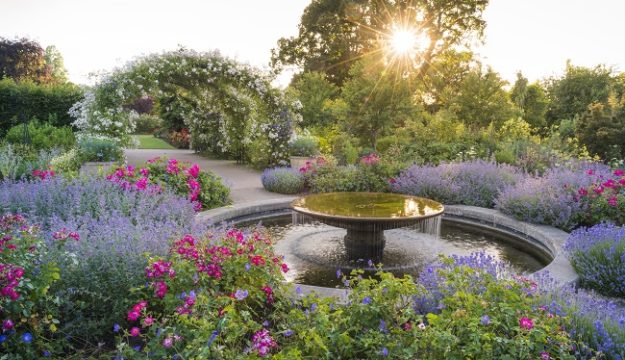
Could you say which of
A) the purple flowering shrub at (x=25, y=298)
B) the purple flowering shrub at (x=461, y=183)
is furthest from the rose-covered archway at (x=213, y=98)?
the purple flowering shrub at (x=25, y=298)

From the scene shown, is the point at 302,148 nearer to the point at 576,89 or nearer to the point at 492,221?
the point at 492,221

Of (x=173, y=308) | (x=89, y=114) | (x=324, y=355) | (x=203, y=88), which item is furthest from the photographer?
(x=203, y=88)

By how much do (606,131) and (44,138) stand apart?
1480cm

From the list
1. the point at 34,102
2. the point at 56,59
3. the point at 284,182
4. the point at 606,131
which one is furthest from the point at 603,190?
the point at 56,59

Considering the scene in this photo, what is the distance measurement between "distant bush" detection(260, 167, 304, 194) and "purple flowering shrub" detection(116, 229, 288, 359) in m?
5.61

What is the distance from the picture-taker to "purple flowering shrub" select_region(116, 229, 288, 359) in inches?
87.3

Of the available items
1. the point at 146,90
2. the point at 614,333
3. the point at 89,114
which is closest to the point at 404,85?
the point at 146,90

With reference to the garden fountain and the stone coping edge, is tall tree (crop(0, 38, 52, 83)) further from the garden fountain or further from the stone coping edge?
the garden fountain

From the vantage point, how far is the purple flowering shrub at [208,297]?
2217mm

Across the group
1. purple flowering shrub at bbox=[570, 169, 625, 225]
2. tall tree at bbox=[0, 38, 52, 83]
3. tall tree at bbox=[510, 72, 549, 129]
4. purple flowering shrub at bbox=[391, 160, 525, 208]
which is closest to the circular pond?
purple flowering shrub at bbox=[391, 160, 525, 208]

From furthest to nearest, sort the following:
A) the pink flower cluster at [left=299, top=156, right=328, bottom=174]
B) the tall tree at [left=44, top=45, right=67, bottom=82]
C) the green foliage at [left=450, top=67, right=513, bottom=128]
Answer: the tall tree at [left=44, top=45, right=67, bottom=82] → the green foliage at [left=450, top=67, right=513, bottom=128] → the pink flower cluster at [left=299, top=156, right=328, bottom=174]

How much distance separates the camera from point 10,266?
2.44m

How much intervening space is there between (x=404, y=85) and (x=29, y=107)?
1262 cm

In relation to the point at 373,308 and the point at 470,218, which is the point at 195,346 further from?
the point at 470,218
